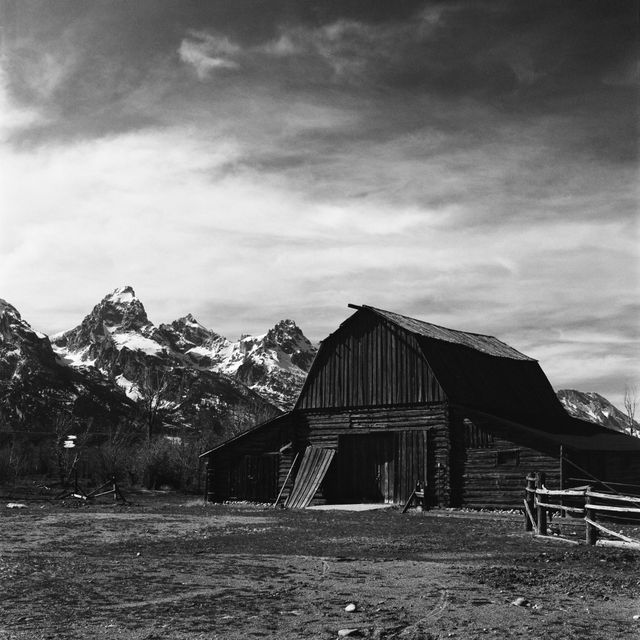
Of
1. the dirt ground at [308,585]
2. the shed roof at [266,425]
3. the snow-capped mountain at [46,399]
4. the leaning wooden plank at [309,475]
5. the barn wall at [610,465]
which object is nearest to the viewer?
the dirt ground at [308,585]

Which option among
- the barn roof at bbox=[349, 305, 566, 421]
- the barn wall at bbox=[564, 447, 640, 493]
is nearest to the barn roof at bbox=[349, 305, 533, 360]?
the barn roof at bbox=[349, 305, 566, 421]

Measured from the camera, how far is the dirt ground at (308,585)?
8.25 metres

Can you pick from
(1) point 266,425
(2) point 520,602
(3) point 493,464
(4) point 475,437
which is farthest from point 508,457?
(2) point 520,602

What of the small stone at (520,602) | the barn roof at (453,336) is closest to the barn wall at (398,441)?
the barn roof at (453,336)

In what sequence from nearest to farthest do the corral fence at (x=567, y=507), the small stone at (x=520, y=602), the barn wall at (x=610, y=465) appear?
the small stone at (x=520, y=602) → the corral fence at (x=567, y=507) → the barn wall at (x=610, y=465)

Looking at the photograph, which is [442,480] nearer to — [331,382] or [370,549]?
[331,382]

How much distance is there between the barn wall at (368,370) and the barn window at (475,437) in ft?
5.46

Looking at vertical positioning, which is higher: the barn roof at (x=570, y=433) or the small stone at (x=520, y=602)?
the barn roof at (x=570, y=433)

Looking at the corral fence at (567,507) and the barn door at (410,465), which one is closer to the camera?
the corral fence at (567,507)

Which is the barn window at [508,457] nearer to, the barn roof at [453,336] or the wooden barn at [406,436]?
the wooden barn at [406,436]

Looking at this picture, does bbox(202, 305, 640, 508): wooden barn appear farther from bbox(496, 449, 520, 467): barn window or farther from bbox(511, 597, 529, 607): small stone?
bbox(511, 597, 529, 607): small stone

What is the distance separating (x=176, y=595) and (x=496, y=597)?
4.17m

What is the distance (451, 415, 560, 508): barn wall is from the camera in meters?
28.5

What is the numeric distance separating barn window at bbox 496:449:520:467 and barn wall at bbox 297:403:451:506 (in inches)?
81.4
